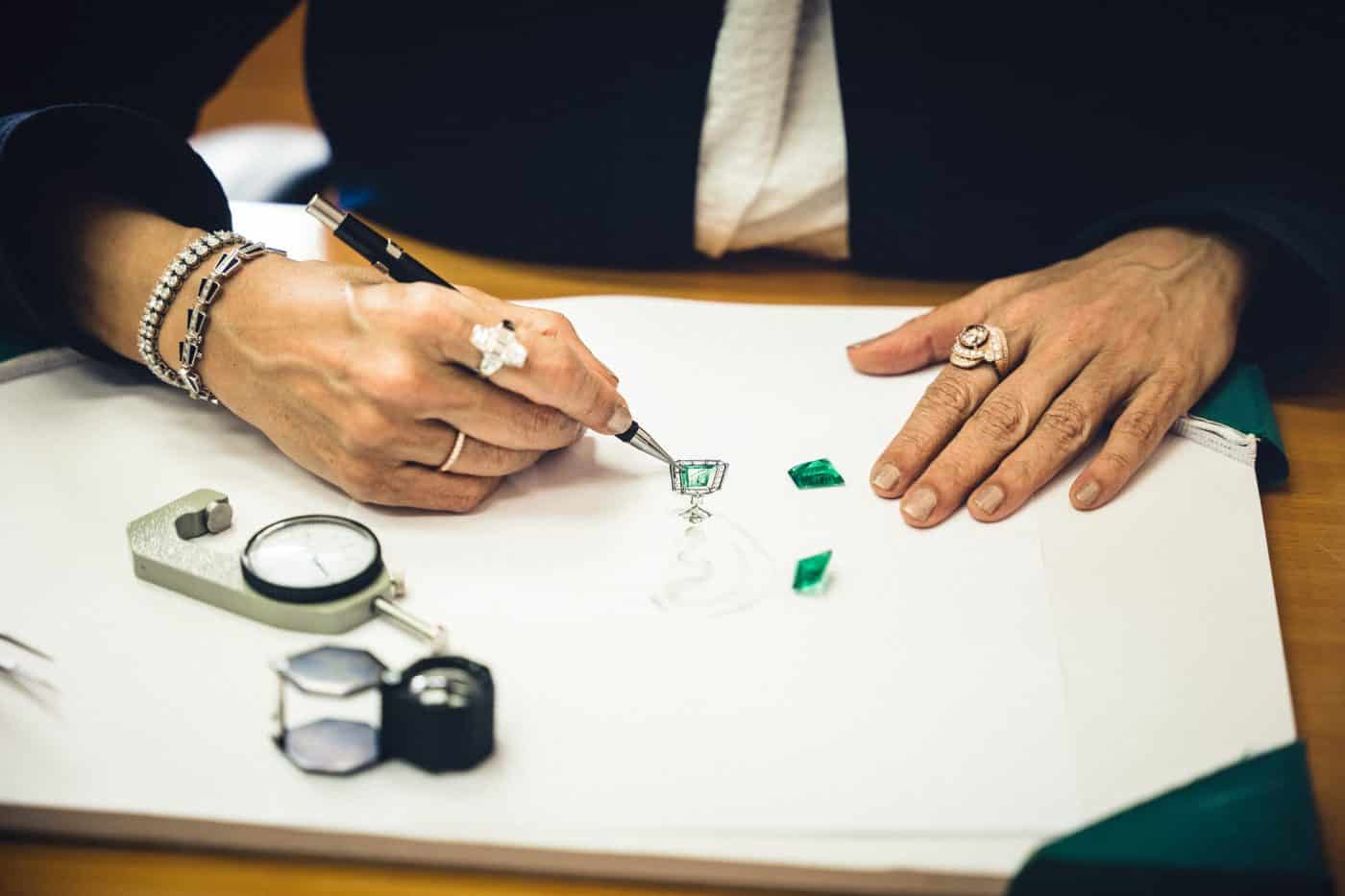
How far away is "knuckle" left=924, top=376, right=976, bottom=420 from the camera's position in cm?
115

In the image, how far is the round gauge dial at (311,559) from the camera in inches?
34.0

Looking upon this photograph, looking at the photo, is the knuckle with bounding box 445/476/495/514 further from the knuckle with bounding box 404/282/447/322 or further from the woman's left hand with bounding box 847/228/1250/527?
the woman's left hand with bounding box 847/228/1250/527

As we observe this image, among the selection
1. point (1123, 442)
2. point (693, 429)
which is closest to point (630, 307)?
point (693, 429)

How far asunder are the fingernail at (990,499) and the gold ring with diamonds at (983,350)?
0.63ft

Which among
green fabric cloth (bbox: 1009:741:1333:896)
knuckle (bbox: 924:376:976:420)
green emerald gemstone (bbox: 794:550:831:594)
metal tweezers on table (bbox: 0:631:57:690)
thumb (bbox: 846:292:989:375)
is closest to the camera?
green fabric cloth (bbox: 1009:741:1333:896)

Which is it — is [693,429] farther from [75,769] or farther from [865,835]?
[75,769]

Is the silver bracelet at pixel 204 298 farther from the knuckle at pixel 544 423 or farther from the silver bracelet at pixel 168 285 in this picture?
the knuckle at pixel 544 423

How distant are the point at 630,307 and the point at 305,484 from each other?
1.50 feet

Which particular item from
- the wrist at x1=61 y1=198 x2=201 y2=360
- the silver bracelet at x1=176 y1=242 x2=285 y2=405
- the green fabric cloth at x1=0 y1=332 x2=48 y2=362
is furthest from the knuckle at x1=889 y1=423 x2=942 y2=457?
the green fabric cloth at x1=0 y1=332 x2=48 y2=362

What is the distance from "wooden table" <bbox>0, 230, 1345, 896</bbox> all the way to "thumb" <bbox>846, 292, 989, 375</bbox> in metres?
0.17

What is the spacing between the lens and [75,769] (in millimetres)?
750

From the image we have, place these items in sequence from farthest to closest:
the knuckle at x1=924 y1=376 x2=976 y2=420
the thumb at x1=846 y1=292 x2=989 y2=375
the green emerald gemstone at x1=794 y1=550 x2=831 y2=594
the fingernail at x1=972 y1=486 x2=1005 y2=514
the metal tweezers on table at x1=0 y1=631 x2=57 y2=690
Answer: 1. the thumb at x1=846 y1=292 x2=989 y2=375
2. the knuckle at x1=924 y1=376 x2=976 y2=420
3. the fingernail at x1=972 y1=486 x2=1005 y2=514
4. the green emerald gemstone at x1=794 y1=550 x2=831 y2=594
5. the metal tweezers on table at x1=0 y1=631 x2=57 y2=690

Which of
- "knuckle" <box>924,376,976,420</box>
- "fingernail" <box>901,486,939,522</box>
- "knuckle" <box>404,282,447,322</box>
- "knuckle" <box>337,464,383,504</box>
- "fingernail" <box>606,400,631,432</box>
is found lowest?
"knuckle" <box>337,464,383,504</box>

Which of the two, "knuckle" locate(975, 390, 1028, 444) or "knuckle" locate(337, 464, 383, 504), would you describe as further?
"knuckle" locate(975, 390, 1028, 444)
